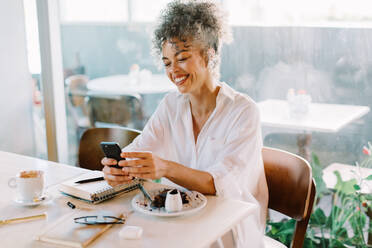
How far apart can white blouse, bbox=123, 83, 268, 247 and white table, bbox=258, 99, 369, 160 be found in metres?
0.62

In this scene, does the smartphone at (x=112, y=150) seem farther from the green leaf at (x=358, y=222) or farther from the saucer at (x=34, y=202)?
the green leaf at (x=358, y=222)

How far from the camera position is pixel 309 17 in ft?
7.42

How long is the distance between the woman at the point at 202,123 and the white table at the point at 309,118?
623mm

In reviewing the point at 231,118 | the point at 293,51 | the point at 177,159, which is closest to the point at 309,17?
the point at 293,51

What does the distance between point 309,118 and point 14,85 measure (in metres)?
1.79

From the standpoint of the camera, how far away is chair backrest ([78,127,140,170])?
220 centimetres

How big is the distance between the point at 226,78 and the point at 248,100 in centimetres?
80

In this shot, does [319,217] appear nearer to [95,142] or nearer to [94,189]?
[95,142]

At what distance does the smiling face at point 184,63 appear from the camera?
1784 millimetres

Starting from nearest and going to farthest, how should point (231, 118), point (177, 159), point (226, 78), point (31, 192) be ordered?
1. point (31, 192)
2. point (231, 118)
3. point (177, 159)
4. point (226, 78)

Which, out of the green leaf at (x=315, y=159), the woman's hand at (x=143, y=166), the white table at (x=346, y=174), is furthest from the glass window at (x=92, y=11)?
the woman's hand at (x=143, y=166)

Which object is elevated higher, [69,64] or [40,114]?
[69,64]

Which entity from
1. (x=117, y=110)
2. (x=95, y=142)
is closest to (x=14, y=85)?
(x=117, y=110)

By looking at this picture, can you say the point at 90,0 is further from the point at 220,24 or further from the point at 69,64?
the point at 220,24
